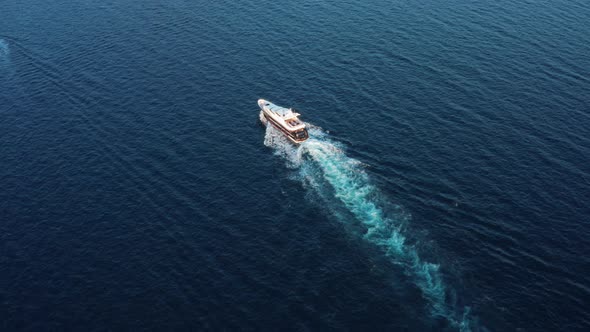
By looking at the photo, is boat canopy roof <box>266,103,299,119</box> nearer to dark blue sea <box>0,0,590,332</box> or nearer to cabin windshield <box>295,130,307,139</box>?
cabin windshield <box>295,130,307,139</box>

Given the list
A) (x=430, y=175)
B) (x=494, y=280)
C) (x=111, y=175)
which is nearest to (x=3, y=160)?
(x=111, y=175)

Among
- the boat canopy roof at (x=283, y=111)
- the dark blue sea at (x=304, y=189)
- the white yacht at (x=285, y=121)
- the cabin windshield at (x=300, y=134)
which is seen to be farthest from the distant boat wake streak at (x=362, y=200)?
the boat canopy roof at (x=283, y=111)

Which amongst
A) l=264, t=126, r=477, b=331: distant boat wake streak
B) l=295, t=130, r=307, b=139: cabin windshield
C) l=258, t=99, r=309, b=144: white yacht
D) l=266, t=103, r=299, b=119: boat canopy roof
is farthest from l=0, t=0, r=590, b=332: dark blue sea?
l=266, t=103, r=299, b=119: boat canopy roof

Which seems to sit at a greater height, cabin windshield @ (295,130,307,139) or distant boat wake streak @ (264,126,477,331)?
cabin windshield @ (295,130,307,139)

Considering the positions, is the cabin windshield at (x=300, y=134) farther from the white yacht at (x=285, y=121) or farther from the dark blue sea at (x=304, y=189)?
the dark blue sea at (x=304, y=189)

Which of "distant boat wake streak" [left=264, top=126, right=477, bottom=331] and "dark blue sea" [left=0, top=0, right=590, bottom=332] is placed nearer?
"distant boat wake streak" [left=264, top=126, right=477, bottom=331]

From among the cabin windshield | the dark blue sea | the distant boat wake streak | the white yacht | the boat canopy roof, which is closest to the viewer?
the distant boat wake streak
